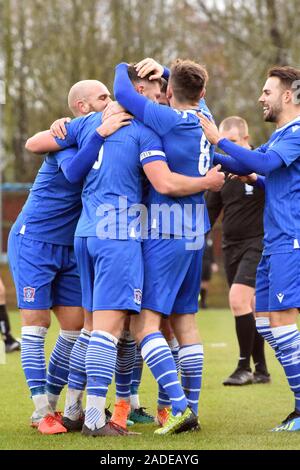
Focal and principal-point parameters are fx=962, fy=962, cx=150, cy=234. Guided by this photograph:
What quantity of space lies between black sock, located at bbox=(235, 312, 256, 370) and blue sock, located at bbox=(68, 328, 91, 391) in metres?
3.04

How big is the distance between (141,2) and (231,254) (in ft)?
63.7

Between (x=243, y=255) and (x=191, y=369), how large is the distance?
3.24 m

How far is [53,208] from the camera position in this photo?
641 cm

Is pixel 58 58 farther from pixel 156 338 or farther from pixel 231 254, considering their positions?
pixel 156 338

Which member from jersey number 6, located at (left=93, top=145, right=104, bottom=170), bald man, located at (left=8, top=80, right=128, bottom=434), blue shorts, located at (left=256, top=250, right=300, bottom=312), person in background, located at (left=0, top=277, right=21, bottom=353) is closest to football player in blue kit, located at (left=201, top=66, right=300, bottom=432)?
blue shorts, located at (left=256, top=250, right=300, bottom=312)

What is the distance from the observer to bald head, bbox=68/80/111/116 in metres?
6.39

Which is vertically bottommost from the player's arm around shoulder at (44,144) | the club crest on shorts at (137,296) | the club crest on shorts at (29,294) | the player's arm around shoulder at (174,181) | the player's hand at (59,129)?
the club crest on shorts at (29,294)

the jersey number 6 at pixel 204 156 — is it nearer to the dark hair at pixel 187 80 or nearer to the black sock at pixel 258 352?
the dark hair at pixel 187 80

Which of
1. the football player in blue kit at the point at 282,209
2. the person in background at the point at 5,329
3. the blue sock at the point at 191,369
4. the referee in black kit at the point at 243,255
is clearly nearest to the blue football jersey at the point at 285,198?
the football player in blue kit at the point at 282,209

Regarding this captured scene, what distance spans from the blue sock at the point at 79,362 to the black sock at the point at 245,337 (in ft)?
9.97

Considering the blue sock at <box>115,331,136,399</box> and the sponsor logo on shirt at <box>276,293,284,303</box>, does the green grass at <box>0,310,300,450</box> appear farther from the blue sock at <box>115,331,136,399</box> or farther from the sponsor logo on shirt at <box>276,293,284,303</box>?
the sponsor logo on shirt at <box>276,293,284,303</box>

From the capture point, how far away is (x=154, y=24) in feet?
91.1

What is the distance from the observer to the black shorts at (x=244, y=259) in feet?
30.0
